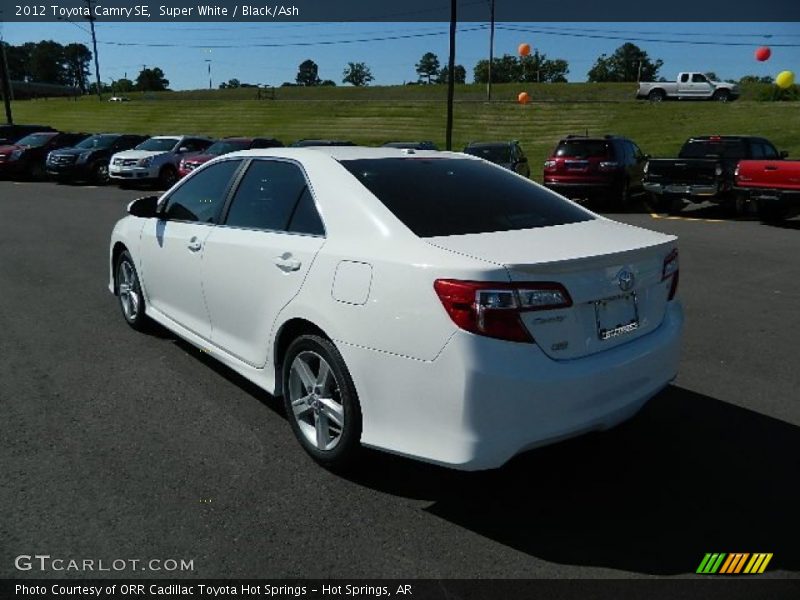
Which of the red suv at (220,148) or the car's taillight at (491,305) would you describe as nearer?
the car's taillight at (491,305)

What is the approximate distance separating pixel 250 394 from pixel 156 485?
1.17 metres

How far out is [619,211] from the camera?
15492mm

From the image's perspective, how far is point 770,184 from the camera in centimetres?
1199

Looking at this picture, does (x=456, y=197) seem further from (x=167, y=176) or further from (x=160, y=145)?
(x=160, y=145)

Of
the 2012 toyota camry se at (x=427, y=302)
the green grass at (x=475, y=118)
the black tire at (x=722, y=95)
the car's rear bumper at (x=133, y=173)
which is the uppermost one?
the black tire at (x=722, y=95)

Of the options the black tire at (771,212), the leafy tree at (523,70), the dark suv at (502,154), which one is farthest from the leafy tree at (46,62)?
the black tire at (771,212)

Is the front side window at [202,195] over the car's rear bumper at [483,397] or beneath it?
over

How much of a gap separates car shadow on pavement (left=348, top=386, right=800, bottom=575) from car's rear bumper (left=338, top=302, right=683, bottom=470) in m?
0.42

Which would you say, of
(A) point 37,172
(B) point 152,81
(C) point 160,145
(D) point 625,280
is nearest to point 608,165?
(D) point 625,280

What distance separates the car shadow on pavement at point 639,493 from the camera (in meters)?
2.74

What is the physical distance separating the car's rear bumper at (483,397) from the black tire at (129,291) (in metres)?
3.07

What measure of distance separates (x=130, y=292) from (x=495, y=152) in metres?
13.0

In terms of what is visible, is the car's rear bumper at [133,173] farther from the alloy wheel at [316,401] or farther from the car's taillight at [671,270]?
the car's taillight at [671,270]

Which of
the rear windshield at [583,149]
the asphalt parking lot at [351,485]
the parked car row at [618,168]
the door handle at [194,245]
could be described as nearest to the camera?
the asphalt parking lot at [351,485]
